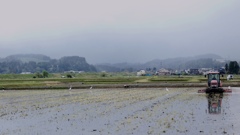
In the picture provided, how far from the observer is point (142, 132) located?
13469 millimetres

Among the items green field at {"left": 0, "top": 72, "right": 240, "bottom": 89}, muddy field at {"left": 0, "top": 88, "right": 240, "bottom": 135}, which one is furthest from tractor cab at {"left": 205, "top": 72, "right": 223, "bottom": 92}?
muddy field at {"left": 0, "top": 88, "right": 240, "bottom": 135}

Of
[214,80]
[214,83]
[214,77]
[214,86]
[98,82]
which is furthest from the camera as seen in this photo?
[98,82]

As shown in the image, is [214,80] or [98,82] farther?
[98,82]

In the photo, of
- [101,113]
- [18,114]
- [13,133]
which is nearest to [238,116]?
[101,113]

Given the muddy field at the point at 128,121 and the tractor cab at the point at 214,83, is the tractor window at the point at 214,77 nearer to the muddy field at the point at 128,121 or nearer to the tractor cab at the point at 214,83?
the tractor cab at the point at 214,83

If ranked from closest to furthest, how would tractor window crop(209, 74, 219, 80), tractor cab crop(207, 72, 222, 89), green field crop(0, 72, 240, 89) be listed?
tractor cab crop(207, 72, 222, 89), tractor window crop(209, 74, 219, 80), green field crop(0, 72, 240, 89)

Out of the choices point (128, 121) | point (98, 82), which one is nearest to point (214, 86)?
point (128, 121)

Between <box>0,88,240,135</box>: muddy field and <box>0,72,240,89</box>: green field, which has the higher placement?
<box>0,72,240,89</box>: green field

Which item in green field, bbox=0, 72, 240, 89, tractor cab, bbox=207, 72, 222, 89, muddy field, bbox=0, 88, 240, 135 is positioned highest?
tractor cab, bbox=207, 72, 222, 89

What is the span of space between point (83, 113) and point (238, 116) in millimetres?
8360

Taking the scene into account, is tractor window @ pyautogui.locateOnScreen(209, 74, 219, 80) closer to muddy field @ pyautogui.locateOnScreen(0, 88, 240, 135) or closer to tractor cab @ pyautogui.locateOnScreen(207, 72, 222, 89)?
tractor cab @ pyautogui.locateOnScreen(207, 72, 222, 89)

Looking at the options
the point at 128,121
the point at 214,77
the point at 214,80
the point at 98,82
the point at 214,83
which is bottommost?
the point at 128,121

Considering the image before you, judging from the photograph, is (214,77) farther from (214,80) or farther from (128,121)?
(128,121)

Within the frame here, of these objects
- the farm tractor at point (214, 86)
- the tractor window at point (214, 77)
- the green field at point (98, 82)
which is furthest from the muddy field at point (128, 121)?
the green field at point (98, 82)
